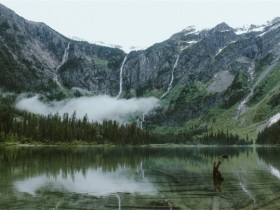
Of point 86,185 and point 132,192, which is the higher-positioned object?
point 86,185

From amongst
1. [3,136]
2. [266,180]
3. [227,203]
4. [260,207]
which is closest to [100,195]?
[227,203]

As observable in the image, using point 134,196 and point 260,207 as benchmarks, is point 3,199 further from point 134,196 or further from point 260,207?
point 260,207

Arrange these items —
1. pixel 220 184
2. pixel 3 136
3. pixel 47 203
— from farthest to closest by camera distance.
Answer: pixel 3 136, pixel 220 184, pixel 47 203

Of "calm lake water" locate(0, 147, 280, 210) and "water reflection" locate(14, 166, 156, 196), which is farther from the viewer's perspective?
"water reflection" locate(14, 166, 156, 196)

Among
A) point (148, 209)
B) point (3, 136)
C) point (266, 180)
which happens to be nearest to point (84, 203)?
point (148, 209)

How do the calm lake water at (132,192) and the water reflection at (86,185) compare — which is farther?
the water reflection at (86,185)

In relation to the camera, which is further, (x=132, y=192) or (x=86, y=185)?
(x=86, y=185)

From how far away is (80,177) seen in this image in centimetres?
6200

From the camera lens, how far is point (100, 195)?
4375cm

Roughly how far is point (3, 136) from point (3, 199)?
16632 centimetres

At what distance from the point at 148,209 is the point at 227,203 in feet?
26.9

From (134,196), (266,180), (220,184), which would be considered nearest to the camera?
(134,196)

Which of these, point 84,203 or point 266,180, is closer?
point 84,203

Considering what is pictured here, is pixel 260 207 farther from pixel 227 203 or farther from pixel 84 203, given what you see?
pixel 84 203
